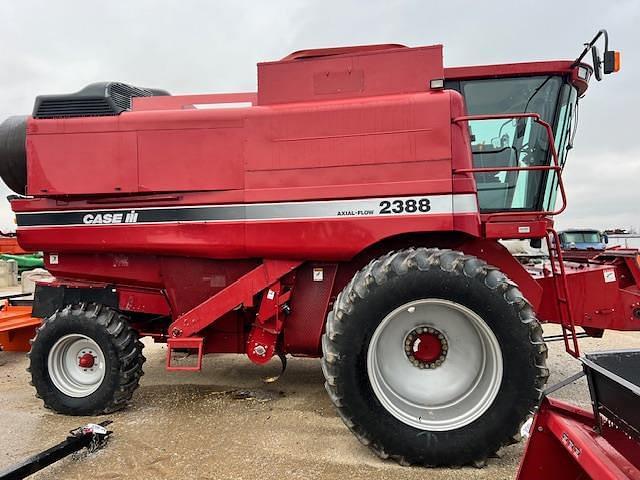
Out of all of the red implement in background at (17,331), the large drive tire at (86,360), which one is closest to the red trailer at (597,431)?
the large drive tire at (86,360)

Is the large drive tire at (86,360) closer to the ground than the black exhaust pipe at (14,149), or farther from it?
closer to the ground

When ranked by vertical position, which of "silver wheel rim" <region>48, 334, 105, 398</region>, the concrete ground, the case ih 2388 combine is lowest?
the concrete ground

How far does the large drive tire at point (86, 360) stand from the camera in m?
4.26

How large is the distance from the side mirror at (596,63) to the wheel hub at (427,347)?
2.67 metres

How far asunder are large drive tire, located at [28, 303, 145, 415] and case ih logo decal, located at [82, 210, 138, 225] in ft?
2.50

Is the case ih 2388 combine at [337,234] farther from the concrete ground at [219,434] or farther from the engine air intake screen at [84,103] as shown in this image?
the concrete ground at [219,434]

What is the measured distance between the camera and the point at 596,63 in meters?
4.23

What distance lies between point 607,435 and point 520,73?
3.25m

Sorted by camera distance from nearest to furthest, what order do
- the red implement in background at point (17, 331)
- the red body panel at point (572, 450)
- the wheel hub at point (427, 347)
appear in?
the red body panel at point (572, 450) → the wheel hub at point (427, 347) → the red implement in background at point (17, 331)

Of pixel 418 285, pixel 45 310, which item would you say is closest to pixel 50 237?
pixel 45 310

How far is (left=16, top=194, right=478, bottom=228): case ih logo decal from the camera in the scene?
379cm

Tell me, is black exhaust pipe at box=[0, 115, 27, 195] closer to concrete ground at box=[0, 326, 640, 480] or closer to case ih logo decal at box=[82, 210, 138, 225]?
case ih logo decal at box=[82, 210, 138, 225]

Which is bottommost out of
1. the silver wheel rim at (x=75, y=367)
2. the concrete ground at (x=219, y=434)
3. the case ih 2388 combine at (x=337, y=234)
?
the concrete ground at (x=219, y=434)

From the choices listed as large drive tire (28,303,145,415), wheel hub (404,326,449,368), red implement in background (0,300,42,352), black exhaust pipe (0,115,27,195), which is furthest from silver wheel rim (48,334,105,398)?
wheel hub (404,326,449,368)
